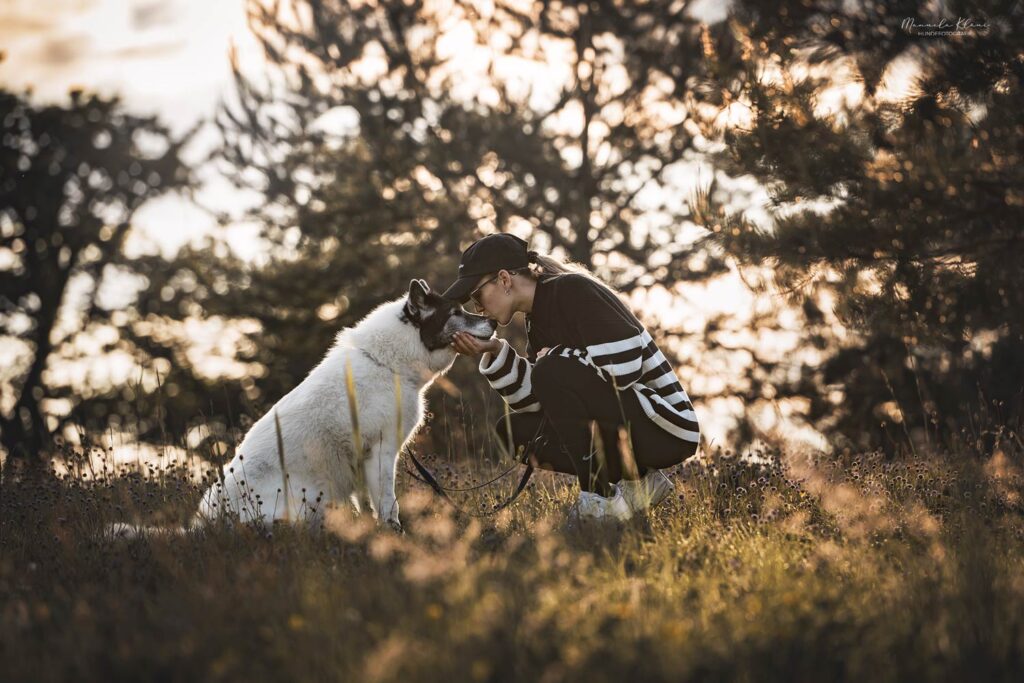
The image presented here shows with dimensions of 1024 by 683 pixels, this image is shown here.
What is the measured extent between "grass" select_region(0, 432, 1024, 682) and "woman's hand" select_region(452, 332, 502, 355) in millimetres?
1099

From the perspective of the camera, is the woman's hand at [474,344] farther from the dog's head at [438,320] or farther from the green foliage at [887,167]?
the green foliage at [887,167]

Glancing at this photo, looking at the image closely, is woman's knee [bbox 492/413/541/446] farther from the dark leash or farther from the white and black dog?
the white and black dog

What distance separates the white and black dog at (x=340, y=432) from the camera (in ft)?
18.0

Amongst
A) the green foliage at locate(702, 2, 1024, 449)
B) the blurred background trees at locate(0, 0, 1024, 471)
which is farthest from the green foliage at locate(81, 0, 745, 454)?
the green foliage at locate(702, 2, 1024, 449)

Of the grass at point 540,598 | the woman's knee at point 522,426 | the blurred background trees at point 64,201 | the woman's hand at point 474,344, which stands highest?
the blurred background trees at point 64,201

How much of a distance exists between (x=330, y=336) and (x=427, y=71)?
4881 millimetres

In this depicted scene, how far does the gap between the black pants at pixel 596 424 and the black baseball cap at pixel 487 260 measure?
62 cm

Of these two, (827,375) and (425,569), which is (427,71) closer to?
(827,375)

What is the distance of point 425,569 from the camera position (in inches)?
127
